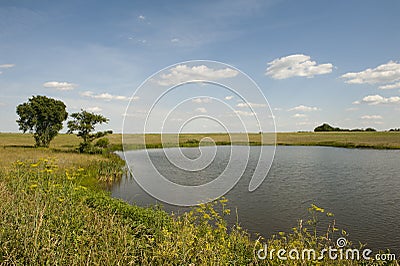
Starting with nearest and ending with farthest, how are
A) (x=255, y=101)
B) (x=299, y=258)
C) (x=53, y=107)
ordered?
1. (x=299, y=258)
2. (x=255, y=101)
3. (x=53, y=107)

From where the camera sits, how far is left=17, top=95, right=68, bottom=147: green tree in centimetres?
3688

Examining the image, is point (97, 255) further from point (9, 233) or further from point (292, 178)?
point (292, 178)

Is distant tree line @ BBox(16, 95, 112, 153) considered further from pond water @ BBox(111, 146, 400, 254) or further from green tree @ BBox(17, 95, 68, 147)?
pond water @ BBox(111, 146, 400, 254)

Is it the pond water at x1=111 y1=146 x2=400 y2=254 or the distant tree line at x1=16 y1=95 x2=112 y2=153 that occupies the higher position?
the distant tree line at x1=16 y1=95 x2=112 y2=153

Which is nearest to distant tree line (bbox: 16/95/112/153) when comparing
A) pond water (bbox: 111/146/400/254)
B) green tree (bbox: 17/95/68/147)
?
green tree (bbox: 17/95/68/147)

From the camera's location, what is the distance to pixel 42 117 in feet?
123

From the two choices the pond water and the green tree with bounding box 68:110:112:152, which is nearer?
the pond water

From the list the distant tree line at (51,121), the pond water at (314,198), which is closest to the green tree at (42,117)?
the distant tree line at (51,121)

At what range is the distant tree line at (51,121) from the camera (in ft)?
110

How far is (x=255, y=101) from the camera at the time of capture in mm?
8594

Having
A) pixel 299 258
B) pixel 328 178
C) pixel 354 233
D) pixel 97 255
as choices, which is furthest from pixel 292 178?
pixel 97 255

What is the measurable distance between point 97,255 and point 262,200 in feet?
36.7

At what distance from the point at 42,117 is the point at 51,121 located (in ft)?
4.39

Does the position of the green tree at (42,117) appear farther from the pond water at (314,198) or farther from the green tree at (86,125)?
the pond water at (314,198)
